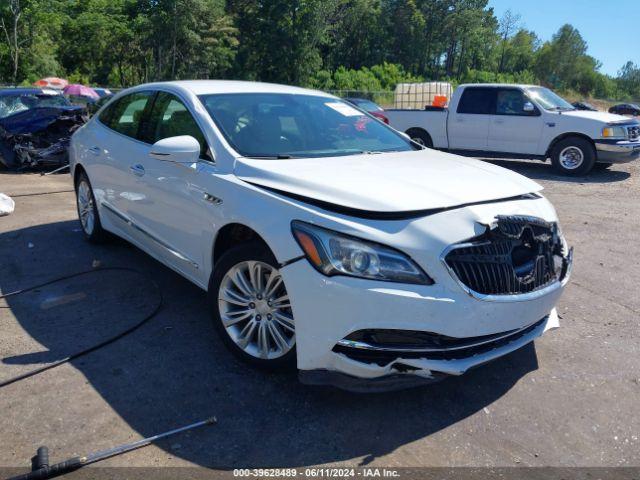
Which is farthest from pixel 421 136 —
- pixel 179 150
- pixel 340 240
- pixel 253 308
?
pixel 340 240

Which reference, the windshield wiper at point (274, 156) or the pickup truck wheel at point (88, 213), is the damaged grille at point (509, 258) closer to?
the windshield wiper at point (274, 156)

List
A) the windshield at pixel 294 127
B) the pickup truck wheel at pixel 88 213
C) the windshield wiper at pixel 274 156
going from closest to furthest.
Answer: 1. the windshield wiper at pixel 274 156
2. the windshield at pixel 294 127
3. the pickup truck wheel at pixel 88 213

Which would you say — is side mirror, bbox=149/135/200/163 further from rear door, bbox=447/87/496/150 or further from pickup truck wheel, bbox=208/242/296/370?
rear door, bbox=447/87/496/150

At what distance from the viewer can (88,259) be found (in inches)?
224

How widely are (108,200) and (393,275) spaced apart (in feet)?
11.2

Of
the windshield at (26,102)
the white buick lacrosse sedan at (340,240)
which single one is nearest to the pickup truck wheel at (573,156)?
the white buick lacrosse sedan at (340,240)

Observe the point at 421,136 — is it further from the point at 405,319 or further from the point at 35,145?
the point at 405,319

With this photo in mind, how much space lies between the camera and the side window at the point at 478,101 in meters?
12.9

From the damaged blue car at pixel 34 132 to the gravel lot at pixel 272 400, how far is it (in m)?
7.17

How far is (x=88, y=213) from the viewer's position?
19.9 ft

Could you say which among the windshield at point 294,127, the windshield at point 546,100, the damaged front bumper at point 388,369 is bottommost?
the damaged front bumper at point 388,369

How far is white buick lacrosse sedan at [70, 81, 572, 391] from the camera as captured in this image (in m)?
2.88

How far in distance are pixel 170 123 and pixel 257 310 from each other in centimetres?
185

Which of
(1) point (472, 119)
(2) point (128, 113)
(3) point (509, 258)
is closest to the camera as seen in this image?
(3) point (509, 258)
